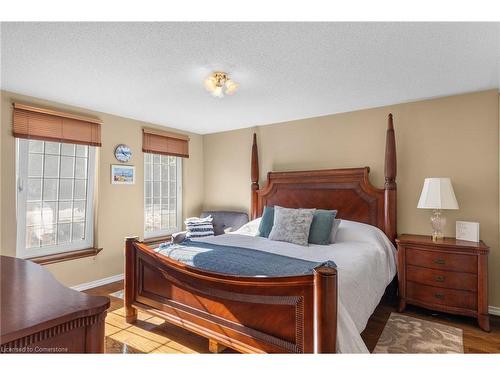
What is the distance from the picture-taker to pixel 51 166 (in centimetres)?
316

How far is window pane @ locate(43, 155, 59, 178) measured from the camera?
10.2 ft

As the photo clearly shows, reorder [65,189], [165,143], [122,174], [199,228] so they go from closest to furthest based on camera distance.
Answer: [65,189] → [122,174] → [199,228] → [165,143]

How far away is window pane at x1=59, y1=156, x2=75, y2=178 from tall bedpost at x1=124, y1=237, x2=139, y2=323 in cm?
143

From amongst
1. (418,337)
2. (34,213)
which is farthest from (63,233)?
(418,337)

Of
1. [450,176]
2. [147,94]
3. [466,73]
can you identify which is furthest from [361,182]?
[147,94]

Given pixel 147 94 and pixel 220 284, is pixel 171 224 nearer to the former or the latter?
pixel 147 94

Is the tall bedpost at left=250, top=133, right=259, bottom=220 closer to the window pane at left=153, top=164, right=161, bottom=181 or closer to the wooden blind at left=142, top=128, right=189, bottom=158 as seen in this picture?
the wooden blind at left=142, top=128, right=189, bottom=158

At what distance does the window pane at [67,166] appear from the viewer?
326 cm

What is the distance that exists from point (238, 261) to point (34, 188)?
2.46 m

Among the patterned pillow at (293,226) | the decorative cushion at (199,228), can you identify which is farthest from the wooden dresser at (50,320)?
the decorative cushion at (199,228)

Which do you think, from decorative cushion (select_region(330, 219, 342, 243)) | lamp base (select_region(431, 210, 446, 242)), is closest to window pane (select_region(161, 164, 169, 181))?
decorative cushion (select_region(330, 219, 342, 243))

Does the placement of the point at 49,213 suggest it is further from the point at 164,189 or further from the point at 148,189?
the point at 164,189

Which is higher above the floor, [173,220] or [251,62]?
[251,62]

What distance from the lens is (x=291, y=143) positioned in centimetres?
400
